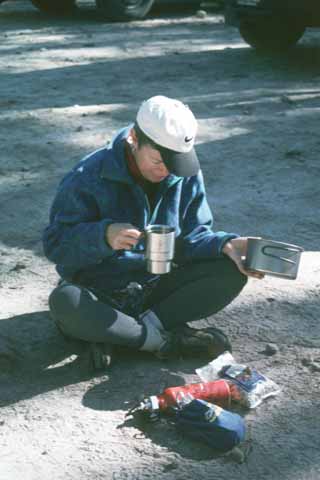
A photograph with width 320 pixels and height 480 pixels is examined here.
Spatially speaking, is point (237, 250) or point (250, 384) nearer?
point (250, 384)

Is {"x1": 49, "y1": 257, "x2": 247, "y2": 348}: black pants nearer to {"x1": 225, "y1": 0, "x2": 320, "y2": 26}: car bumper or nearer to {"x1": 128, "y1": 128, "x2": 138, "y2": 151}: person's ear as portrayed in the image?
{"x1": 128, "y1": 128, "x2": 138, "y2": 151}: person's ear

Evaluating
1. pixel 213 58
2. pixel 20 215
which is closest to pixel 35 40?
pixel 213 58

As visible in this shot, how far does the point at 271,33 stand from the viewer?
1017cm

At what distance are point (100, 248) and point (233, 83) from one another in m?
5.57

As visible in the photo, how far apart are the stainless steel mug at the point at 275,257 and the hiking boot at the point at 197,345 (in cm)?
37

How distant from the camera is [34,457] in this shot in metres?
3.21

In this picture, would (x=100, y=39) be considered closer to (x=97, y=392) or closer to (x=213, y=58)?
(x=213, y=58)

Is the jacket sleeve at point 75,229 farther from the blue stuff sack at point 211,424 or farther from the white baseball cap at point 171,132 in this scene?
the blue stuff sack at point 211,424

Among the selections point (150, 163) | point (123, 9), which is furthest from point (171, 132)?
point (123, 9)

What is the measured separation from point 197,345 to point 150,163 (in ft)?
2.64

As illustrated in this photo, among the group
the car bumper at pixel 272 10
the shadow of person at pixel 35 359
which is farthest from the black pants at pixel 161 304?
the car bumper at pixel 272 10

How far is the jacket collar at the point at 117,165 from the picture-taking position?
3729 millimetres

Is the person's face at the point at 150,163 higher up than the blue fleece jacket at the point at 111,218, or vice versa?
the person's face at the point at 150,163

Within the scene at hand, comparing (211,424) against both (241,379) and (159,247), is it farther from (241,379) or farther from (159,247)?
(159,247)
